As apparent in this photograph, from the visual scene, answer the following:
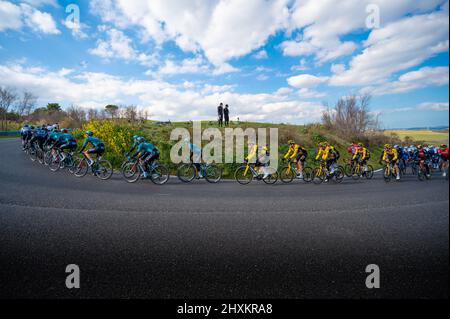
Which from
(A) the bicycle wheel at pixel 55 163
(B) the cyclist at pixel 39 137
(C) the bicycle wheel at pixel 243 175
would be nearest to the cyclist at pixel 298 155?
(C) the bicycle wheel at pixel 243 175

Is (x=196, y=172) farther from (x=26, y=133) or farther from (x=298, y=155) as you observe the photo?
(x=26, y=133)

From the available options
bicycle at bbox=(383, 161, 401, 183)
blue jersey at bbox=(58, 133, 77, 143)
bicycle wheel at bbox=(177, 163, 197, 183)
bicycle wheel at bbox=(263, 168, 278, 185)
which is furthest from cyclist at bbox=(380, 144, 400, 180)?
blue jersey at bbox=(58, 133, 77, 143)

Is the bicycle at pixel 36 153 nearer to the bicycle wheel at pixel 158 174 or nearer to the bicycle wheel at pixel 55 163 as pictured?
the bicycle wheel at pixel 55 163

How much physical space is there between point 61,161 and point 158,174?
616 cm

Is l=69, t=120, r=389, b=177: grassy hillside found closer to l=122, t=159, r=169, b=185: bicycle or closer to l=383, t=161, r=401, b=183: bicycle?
l=383, t=161, r=401, b=183: bicycle

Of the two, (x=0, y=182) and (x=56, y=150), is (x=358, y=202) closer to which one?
(x=0, y=182)

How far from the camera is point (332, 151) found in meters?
10.0

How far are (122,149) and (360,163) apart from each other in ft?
52.1

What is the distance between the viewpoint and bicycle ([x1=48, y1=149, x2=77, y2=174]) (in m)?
9.90

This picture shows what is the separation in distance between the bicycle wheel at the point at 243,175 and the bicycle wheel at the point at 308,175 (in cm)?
307

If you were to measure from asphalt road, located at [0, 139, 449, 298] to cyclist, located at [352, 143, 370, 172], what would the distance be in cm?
654
